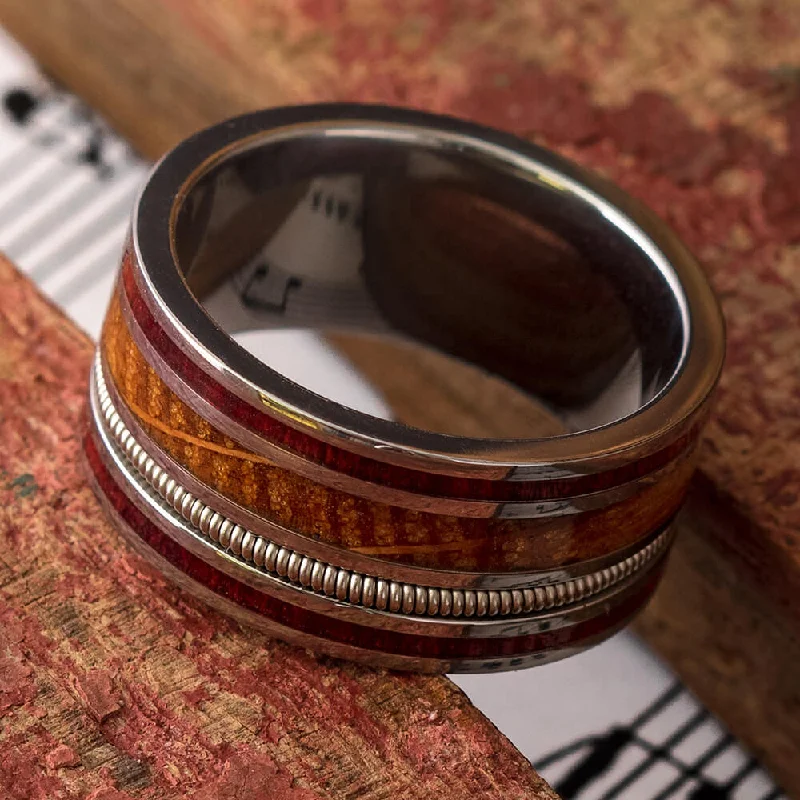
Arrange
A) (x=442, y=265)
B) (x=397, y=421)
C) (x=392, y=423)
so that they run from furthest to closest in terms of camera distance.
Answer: (x=442, y=265) < (x=397, y=421) < (x=392, y=423)

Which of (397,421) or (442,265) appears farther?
(442,265)

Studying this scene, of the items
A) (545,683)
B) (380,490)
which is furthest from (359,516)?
(545,683)

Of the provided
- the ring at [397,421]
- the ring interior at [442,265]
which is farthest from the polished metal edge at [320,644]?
the ring interior at [442,265]

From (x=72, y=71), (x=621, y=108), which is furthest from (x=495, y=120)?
(x=72, y=71)

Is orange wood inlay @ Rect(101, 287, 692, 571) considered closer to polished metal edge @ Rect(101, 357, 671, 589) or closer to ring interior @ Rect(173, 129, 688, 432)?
→ polished metal edge @ Rect(101, 357, 671, 589)

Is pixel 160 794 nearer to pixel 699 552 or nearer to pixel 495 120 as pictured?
pixel 699 552

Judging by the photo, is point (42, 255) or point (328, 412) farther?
point (42, 255)

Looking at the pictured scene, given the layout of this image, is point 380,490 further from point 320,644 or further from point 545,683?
point 545,683
